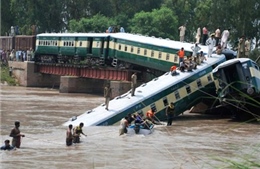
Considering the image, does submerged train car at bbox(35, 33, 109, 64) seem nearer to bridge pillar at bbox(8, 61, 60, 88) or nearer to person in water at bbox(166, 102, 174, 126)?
bridge pillar at bbox(8, 61, 60, 88)

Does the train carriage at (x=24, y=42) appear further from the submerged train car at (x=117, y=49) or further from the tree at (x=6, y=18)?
the tree at (x=6, y=18)

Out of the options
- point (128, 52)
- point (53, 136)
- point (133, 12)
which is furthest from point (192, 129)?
point (133, 12)

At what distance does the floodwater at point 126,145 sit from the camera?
54.2 feet

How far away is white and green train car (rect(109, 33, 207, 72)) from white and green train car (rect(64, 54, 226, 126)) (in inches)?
238

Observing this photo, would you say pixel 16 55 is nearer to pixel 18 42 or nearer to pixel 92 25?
pixel 18 42

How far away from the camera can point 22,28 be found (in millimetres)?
85938

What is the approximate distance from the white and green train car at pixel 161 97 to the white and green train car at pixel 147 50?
19.8ft

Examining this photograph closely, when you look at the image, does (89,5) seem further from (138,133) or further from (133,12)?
(138,133)

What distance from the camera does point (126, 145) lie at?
20.8 m

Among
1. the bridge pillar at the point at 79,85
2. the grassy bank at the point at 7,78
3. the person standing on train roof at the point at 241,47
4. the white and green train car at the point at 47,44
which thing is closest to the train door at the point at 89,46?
the bridge pillar at the point at 79,85

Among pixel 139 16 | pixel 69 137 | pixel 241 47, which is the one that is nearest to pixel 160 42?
pixel 241 47

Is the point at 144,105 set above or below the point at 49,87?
above

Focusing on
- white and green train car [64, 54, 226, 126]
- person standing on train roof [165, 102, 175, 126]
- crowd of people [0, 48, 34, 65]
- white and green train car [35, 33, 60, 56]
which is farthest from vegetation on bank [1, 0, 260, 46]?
person standing on train roof [165, 102, 175, 126]

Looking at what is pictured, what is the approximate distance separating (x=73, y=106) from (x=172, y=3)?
4075 cm
